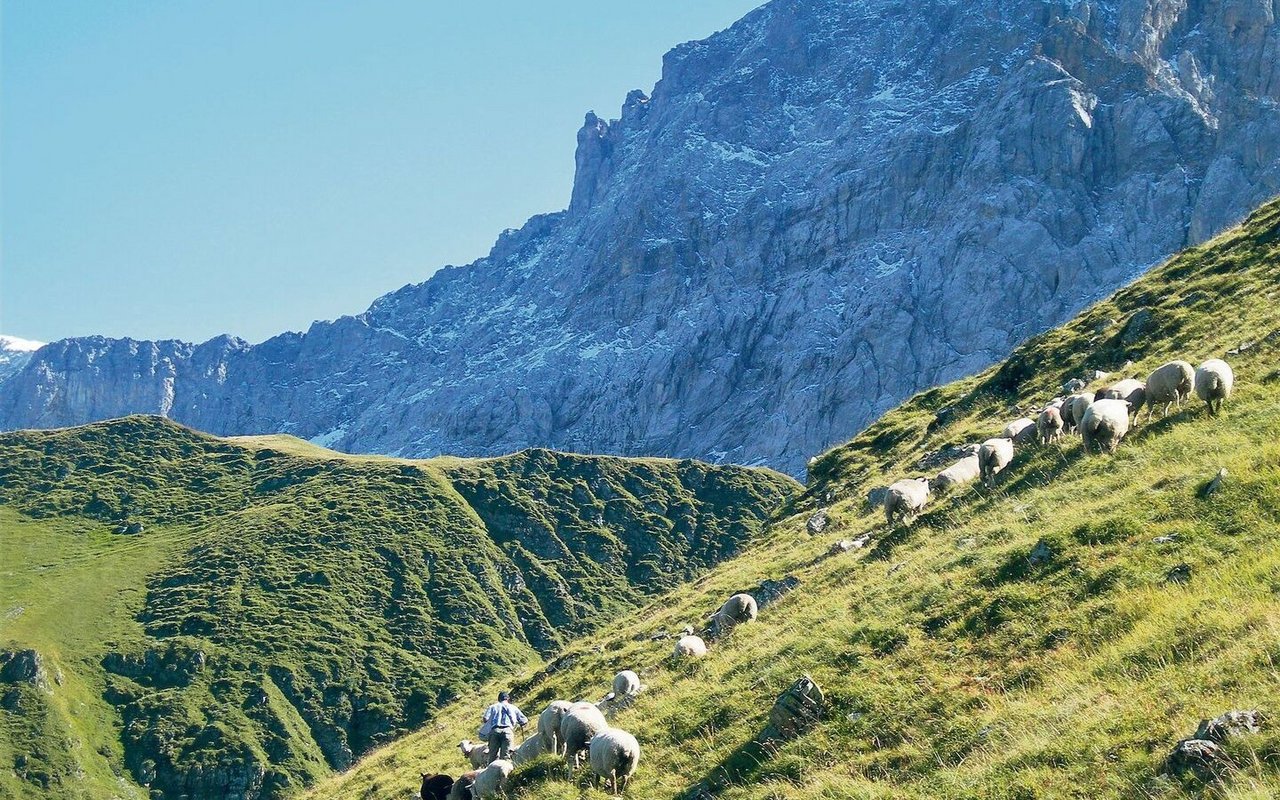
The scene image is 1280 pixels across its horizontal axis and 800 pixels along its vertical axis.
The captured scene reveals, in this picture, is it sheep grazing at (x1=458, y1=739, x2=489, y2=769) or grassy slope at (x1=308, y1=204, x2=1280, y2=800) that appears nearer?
grassy slope at (x1=308, y1=204, x2=1280, y2=800)

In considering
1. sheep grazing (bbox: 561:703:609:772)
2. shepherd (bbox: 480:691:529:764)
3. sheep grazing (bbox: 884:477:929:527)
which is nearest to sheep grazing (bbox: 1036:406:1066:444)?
sheep grazing (bbox: 884:477:929:527)

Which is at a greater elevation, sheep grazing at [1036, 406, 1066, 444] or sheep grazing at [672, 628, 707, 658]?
sheep grazing at [1036, 406, 1066, 444]

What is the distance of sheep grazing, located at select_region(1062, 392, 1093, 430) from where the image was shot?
25797mm

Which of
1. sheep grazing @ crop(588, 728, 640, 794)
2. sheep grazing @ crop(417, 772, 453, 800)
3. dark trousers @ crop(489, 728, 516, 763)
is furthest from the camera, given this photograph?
dark trousers @ crop(489, 728, 516, 763)

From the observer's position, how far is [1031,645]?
1515 centimetres

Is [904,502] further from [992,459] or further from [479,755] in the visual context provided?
[479,755]

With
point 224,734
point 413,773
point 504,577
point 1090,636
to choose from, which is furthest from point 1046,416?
point 504,577

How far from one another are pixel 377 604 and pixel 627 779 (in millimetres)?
126969

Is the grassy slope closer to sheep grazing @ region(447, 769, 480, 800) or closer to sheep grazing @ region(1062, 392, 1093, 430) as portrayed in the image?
sheep grazing @ region(1062, 392, 1093, 430)

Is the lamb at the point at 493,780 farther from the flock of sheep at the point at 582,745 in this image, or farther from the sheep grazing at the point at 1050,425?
the sheep grazing at the point at 1050,425

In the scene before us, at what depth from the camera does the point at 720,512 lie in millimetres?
185125

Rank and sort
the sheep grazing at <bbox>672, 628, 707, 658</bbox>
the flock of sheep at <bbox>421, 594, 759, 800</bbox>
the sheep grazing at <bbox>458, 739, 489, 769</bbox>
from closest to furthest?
the flock of sheep at <bbox>421, 594, 759, 800</bbox> < the sheep grazing at <bbox>458, 739, 489, 769</bbox> < the sheep grazing at <bbox>672, 628, 707, 658</bbox>

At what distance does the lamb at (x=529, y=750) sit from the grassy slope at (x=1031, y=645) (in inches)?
46.4

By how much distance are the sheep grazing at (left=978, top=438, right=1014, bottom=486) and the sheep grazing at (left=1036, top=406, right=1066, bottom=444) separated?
1238 millimetres
